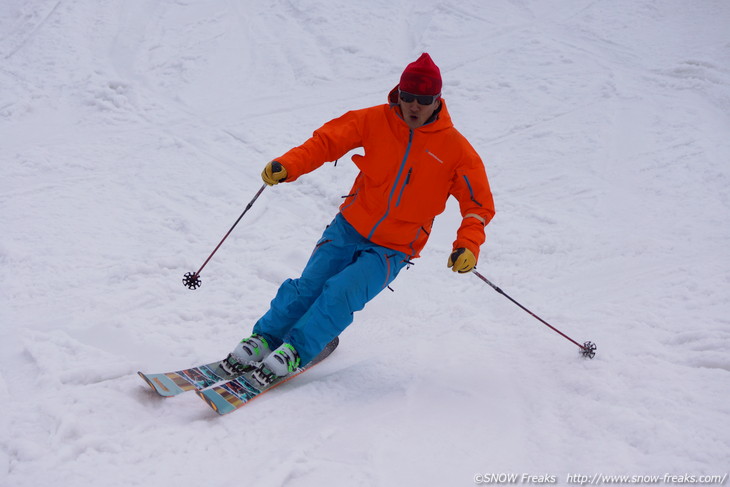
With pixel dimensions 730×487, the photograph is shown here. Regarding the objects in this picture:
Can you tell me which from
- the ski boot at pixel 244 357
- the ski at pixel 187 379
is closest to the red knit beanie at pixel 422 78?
the ski boot at pixel 244 357

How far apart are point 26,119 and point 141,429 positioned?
5.70 m

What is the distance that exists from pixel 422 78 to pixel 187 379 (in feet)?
6.60

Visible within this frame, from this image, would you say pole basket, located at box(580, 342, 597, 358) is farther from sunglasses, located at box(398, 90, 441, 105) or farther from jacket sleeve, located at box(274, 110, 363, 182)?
jacket sleeve, located at box(274, 110, 363, 182)

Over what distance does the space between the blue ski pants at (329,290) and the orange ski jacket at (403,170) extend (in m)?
0.11

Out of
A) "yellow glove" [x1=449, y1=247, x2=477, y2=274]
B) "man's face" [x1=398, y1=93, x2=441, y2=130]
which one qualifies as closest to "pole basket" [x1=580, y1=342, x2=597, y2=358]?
"yellow glove" [x1=449, y1=247, x2=477, y2=274]

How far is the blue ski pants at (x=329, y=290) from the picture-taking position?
123 inches

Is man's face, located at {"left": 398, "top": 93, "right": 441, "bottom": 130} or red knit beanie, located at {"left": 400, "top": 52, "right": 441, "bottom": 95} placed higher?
red knit beanie, located at {"left": 400, "top": 52, "right": 441, "bottom": 95}

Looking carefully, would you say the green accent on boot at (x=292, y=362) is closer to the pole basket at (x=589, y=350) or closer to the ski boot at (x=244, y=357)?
the ski boot at (x=244, y=357)

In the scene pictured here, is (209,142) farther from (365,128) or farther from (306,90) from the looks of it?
(365,128)

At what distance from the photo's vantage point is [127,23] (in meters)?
9.62

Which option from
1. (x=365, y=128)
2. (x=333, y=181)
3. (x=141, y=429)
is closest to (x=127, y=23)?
(x=333, y=181)

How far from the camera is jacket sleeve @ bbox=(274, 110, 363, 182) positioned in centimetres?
326

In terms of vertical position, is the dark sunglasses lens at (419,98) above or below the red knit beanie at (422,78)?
below

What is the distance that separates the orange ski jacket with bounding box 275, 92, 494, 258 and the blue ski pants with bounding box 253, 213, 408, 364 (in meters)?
0.11
